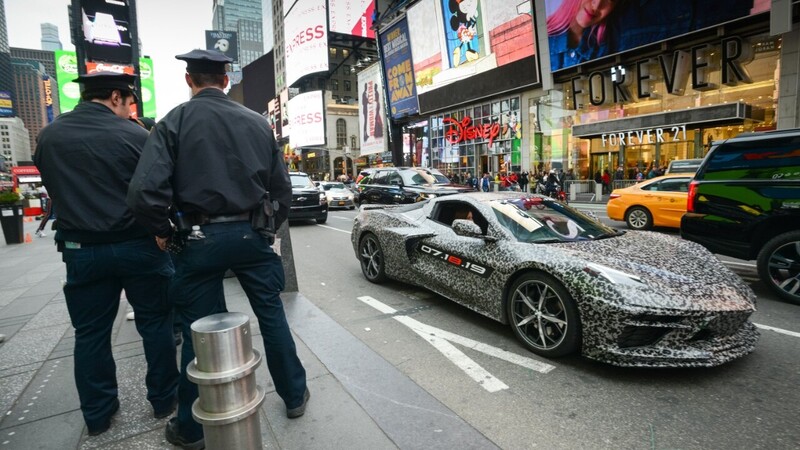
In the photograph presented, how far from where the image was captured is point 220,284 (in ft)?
7.69

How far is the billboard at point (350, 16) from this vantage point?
228ft

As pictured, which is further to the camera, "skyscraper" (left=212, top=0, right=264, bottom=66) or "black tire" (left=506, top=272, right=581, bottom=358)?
"skyscraper" (left=212, top=0, right=264, bottom=66)

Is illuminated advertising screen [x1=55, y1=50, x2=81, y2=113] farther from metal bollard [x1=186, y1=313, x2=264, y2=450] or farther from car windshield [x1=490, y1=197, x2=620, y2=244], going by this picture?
metal bollard [x1=186, y1=313, x2=264, y2=450]

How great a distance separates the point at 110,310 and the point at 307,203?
10606mm

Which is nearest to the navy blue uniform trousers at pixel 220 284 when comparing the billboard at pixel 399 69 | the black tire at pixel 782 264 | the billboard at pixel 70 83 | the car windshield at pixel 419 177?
the black tire at pixel 782 264

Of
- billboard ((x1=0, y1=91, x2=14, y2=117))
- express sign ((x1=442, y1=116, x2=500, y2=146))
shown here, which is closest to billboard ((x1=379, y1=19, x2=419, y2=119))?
express sign ((x1=442, y1=116, x2=500, y2=146))

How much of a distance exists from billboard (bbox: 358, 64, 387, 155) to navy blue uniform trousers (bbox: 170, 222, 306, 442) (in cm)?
4657

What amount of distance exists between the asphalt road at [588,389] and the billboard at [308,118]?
6741cm

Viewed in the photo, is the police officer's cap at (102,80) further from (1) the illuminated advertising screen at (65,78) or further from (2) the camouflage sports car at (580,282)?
(1) the illuminated advertising screen at (65,78)

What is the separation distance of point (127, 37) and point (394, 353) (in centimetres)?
1910

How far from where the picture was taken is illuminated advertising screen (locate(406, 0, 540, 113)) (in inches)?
1029

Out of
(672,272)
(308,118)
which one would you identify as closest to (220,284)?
(672,272)

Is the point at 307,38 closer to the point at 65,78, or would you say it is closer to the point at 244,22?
the point at 65,78

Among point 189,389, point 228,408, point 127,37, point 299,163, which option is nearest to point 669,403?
point 228,408
